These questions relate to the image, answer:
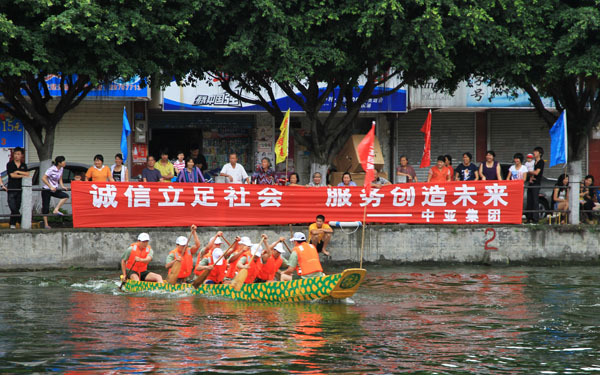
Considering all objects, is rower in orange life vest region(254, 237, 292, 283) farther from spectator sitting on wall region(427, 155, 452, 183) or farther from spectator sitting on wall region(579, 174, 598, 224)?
spectator sitting on wall region(579, 174, 598, 224)

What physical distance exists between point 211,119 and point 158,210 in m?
10.8

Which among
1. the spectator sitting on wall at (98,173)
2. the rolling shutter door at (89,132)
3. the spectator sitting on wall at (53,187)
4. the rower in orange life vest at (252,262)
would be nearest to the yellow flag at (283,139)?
the spectator sitting on wall at (98,173)

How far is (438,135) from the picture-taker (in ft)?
104

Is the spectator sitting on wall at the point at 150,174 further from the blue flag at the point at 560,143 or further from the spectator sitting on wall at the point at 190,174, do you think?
the blue flag at the point at 560,143

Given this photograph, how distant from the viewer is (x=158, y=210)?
19.8 m

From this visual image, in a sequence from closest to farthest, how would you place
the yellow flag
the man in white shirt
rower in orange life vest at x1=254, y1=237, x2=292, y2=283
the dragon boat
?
1. the dragon boat
2. rower in orange life vest at x1=254, y1=237, x2=292, y2=283
3. the yellow flag
4. the man in white shirt

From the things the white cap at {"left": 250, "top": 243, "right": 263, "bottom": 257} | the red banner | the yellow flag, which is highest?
the yellow flag

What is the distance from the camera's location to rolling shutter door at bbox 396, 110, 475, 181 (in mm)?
31406

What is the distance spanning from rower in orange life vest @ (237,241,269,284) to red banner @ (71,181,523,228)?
3697 millimetres

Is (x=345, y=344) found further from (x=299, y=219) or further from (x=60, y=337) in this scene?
(x=299, y=219)

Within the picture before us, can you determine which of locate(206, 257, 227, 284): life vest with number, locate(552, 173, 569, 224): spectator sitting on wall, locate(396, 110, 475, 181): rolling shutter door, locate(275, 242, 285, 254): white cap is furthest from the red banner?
locate(396, 110, 475, 181): rolling shutter door

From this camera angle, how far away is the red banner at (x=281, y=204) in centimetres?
1956

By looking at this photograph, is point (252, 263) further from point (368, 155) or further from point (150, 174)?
point (150, 174)

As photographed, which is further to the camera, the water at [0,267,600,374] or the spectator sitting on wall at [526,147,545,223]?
the spectator sitting on wall at [526,147,545,223]
